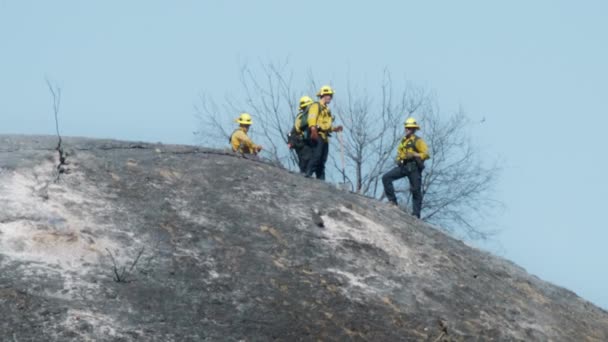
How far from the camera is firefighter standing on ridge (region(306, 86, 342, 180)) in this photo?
16.2 meters

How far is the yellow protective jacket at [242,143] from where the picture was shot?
16.3 meters

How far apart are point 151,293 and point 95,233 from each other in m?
1.08

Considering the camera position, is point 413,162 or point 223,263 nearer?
point 223,263

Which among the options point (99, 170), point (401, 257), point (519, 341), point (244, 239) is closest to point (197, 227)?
point (244, 239)

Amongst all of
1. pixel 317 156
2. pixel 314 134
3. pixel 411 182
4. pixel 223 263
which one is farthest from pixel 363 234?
pixel 411 182

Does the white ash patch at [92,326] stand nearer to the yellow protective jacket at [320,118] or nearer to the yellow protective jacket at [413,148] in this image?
the yellow protective jacket at [320,118]

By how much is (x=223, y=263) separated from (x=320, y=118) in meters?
5.43

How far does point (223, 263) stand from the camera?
441 inches

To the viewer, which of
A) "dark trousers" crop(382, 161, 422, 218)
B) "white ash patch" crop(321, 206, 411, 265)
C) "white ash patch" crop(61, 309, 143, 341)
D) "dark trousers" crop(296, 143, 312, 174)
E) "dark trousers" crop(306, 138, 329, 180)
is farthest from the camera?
"dark trousers" crop(382, 161, 422, 218)

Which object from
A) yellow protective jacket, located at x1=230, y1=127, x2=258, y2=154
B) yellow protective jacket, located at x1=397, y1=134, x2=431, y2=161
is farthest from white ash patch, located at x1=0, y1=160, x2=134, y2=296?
yellow protective jacket, located at x1=397, y1=134, x2=431, y2=161

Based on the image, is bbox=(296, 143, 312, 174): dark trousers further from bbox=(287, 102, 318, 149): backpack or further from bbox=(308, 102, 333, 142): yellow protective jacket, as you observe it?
bbox=(308, 102, 333, 142): yellow protective jacket

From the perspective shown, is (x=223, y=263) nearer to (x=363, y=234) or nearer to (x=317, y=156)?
(x=363, y=234)

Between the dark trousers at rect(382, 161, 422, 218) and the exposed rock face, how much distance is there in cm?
206

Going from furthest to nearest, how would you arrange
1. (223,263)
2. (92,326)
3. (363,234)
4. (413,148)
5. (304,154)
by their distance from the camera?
(413,148)
(304,154)
(363,234)
(223,263)
(92,326)
